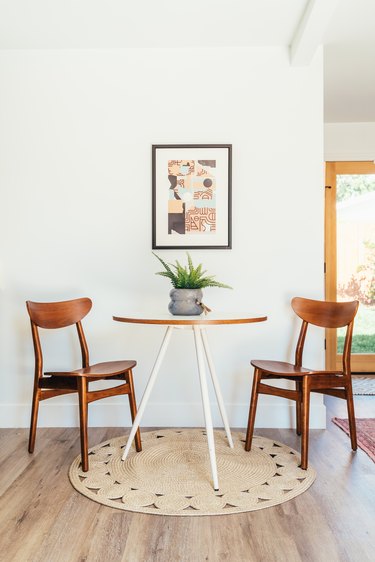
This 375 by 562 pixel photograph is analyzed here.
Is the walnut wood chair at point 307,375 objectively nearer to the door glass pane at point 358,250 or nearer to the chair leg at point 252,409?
the chair leg at point 252,409

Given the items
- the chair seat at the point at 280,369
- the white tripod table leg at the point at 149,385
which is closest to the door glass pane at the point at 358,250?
the chair seat at the point at 280,369

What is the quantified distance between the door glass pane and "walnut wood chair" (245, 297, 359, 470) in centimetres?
189

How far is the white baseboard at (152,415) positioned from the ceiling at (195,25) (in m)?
2.21

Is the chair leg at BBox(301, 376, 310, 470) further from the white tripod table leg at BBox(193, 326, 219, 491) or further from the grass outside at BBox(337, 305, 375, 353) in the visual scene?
the grass outside at BBox(337, 305, 375, 353)

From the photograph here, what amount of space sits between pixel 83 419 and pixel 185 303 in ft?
2.45

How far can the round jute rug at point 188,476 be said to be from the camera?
1.71 metres

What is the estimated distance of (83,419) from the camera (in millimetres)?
2021

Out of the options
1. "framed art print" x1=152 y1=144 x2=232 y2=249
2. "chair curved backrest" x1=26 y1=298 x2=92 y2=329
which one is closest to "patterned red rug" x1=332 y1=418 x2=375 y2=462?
"framed art print" x1=152 y1=144 x2=232 y2=249

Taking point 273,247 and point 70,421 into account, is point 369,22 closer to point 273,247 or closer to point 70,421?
point 273,247

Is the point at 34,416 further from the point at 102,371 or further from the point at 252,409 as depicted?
the point at 252,409

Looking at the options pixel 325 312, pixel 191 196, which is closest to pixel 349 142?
pixel 191 196

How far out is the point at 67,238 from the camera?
106 inches

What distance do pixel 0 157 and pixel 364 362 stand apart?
3.68 meters

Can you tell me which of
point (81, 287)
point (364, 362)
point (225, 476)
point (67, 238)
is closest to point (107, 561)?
point (225, 476)
